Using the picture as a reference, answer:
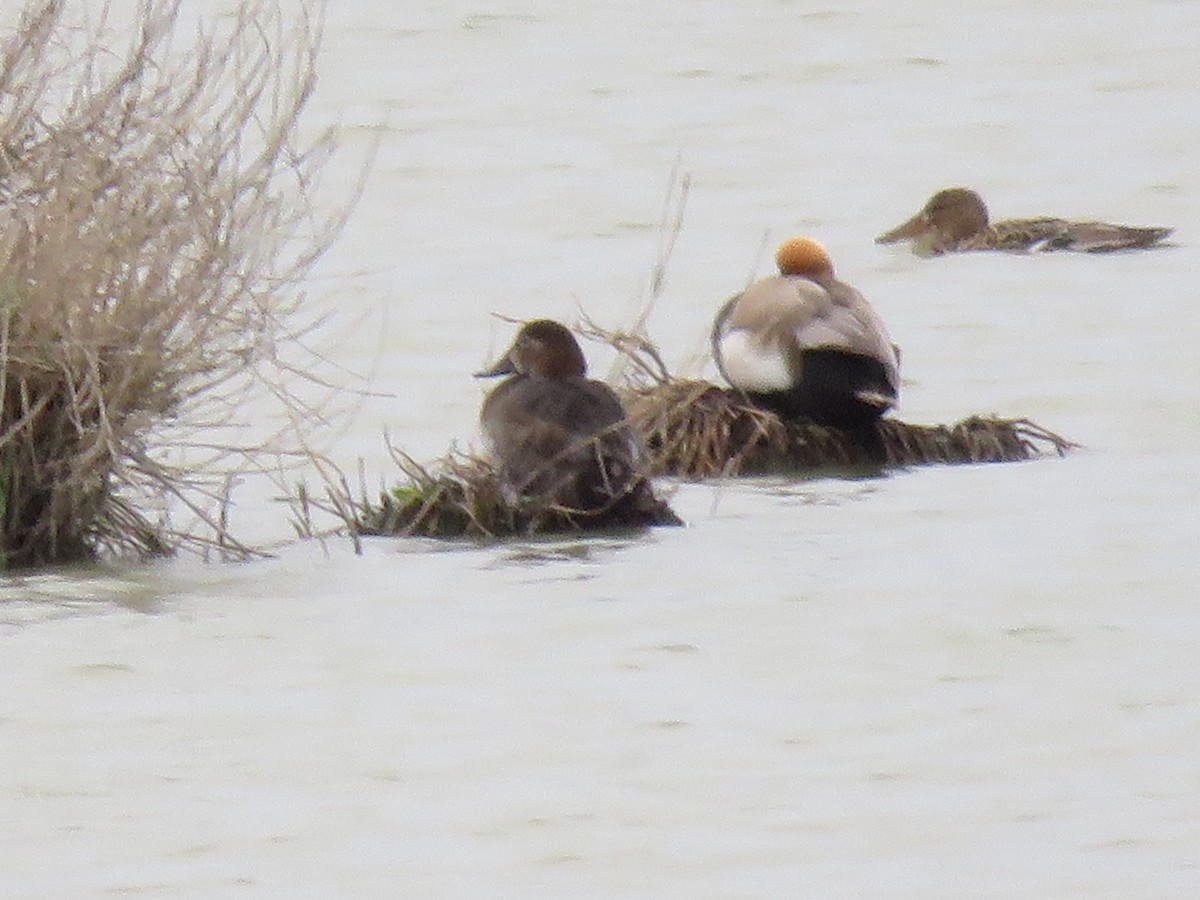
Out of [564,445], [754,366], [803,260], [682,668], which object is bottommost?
[682,668]

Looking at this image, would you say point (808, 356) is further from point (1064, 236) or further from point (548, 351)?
point (1064, 236)

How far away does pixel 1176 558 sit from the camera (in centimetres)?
1077

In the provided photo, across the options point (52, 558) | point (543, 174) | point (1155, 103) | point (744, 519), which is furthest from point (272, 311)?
→ point (1155, 103)

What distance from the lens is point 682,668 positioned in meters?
9.21

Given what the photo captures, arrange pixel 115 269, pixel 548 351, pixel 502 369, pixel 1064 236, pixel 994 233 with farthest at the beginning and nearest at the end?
1. pixel 994 233
2. pixel 1064 236
3. pixel 502 369
4. pixel 548 351
5. pixel 115 269

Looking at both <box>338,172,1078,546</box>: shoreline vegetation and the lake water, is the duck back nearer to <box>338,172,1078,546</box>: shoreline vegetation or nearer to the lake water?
the lake water

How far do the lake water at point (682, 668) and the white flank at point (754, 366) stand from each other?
52 centimetres

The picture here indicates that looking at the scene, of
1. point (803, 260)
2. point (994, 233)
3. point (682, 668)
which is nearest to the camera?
point (682, 668)

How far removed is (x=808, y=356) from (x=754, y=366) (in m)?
0.18

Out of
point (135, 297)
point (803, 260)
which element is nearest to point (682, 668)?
point (135, 297)

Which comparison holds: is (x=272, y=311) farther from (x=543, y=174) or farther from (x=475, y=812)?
(x=543, y=174)

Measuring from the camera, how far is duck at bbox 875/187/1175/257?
19.0m

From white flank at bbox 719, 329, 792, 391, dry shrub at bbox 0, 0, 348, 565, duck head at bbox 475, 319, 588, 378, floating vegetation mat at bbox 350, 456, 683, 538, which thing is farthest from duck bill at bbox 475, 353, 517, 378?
white flank at bbox 719, 329, 792, 391

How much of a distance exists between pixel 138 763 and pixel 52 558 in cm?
229
